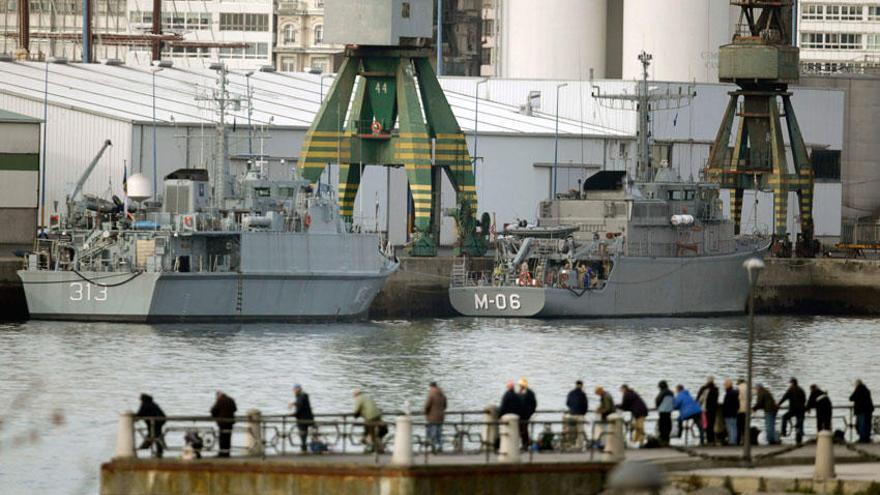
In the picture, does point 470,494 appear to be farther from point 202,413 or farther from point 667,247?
point 667,247

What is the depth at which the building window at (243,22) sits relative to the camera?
13512 centimetres

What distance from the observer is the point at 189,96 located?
272 ft

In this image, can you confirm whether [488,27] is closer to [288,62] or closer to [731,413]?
[288,62]

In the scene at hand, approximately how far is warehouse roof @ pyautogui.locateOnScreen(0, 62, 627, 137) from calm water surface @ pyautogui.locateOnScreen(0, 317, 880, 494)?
14930mm

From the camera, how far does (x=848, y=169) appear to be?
322 ft

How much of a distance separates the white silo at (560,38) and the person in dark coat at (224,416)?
2583 inches

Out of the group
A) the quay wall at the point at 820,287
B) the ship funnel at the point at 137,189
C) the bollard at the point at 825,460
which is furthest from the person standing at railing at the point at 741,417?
the quay wall at the point at 820,287

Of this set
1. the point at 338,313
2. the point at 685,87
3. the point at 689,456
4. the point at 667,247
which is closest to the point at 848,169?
the point at 685,87

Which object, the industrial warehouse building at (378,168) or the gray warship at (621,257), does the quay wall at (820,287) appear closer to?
the gray warship at (621,257)

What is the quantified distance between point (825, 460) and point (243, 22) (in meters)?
110

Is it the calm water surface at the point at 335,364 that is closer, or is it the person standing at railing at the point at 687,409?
the person standing at railing at the point at 687,409

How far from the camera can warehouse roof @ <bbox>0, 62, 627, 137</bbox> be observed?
260 ft

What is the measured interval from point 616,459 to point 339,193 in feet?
148

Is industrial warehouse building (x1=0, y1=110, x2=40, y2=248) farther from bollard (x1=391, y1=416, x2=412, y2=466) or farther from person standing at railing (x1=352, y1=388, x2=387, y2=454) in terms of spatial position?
bollard (x1=391, y1=416, x2=412, y2=466)
